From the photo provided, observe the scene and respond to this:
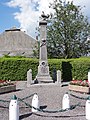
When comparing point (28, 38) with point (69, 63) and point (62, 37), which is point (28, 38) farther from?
point (69, 63)

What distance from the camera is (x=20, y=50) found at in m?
47.1

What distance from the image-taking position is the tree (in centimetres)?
3369

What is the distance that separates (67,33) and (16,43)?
56.8 feet

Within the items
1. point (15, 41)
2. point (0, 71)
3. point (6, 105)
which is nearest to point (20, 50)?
point (15, 41)

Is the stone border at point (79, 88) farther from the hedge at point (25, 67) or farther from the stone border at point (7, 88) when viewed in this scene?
the hedge at point (25, 67)

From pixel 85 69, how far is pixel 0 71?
26.0 feet

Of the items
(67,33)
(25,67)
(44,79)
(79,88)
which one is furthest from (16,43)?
(79,88)

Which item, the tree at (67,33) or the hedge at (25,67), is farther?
the tree at (67,33)

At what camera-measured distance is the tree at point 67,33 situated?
33688 mm

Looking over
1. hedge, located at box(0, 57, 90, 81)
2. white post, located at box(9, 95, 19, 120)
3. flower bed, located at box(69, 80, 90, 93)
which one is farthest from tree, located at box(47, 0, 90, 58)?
white post, located at box(9, 95, 19, 120)

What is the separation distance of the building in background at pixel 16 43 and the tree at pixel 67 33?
11.3m

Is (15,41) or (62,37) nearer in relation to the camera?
(62,37)

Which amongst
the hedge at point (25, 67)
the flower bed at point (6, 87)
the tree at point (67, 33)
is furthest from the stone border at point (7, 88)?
the tree at point (67, 33)

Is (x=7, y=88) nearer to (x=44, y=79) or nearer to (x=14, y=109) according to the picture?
(x=44, y=79)
